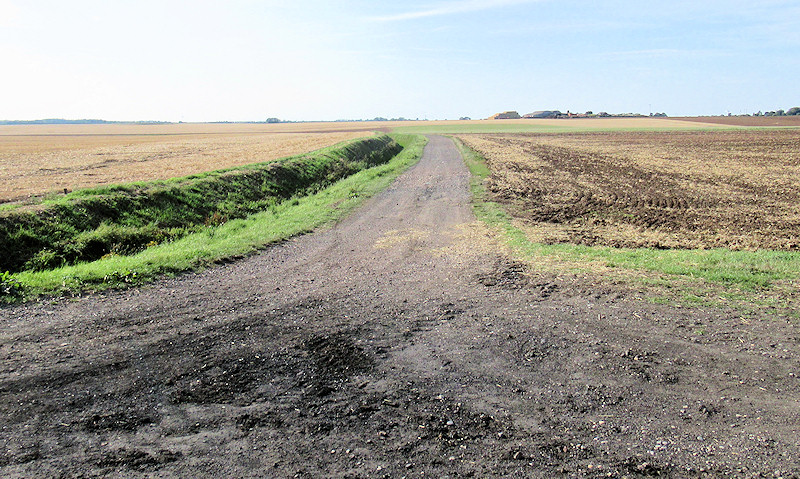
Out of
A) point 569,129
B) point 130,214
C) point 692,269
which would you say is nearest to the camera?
point 692,269

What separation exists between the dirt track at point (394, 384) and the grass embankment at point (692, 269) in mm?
870

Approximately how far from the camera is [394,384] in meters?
5.49

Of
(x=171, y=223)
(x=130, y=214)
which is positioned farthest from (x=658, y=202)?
(x=130, y=214)

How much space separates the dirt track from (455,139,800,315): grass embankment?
0.87m

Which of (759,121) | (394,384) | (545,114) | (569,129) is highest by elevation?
(545,114)

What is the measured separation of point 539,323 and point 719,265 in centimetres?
480

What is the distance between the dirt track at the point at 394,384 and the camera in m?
4.25

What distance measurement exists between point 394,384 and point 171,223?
42.0ft

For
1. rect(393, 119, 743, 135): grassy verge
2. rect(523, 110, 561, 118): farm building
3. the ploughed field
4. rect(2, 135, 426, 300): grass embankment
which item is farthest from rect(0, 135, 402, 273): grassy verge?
rect(523, 110, 561, 118): farm building

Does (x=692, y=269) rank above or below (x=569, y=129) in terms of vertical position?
below

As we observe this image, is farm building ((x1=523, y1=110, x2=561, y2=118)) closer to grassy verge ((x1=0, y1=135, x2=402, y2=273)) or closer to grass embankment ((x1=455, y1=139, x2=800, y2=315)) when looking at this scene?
grassy verge ((x1=0, y1=135, x2=402, y2=273))

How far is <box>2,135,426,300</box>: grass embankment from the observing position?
9.42 metres

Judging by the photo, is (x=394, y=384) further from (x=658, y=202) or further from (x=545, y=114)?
(x=545, y=114)

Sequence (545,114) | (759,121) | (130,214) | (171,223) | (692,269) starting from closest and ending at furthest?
(692,269), (130,214), (171,223), (759,121), (545,114)
